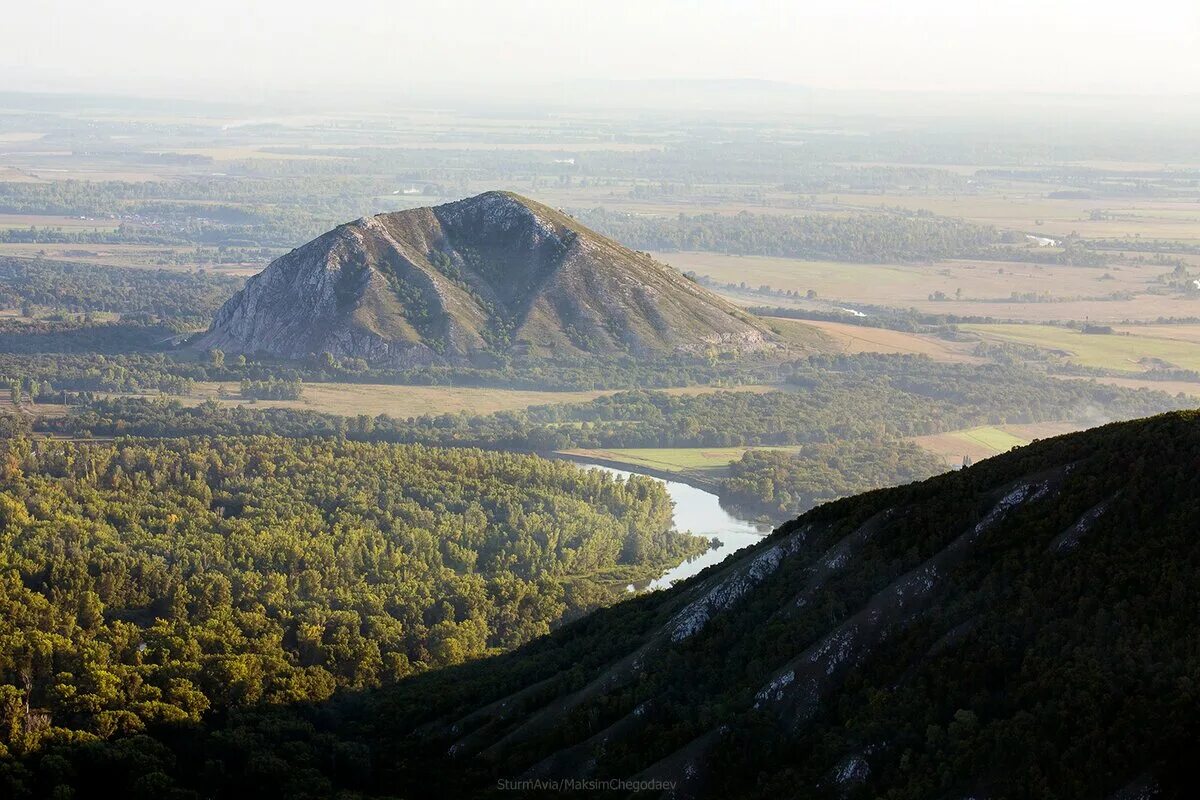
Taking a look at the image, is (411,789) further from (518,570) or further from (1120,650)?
(518,570)

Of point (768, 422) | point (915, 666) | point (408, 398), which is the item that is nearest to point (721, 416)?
point (768, 422)

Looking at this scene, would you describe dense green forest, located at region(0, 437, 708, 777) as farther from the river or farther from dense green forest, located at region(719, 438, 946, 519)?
dense green forest, located at region(719, 438, 946, 519)

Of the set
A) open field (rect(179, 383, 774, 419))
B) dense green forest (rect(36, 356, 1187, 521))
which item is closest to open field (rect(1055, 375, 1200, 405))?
dense green forest (rect(36, 356, 1187, 521))

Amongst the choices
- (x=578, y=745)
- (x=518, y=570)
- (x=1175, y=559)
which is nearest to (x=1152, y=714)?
(x=1175, y=559)

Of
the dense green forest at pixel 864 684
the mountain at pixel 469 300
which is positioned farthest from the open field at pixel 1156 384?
the dense green forest at pixel 864 684

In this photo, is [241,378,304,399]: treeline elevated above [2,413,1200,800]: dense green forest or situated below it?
below

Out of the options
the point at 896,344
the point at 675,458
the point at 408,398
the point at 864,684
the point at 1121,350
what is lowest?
the point at 675,458

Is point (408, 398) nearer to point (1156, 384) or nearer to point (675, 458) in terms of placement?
point (675, 458)
